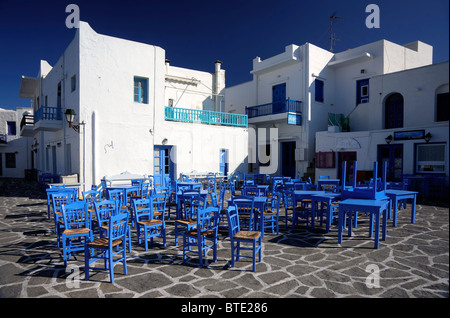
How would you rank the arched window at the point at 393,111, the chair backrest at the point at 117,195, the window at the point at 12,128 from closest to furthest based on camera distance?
the chair backrest at the point at 117,195 → the arched window at the point at 393,111 → the window at the point at 12,128

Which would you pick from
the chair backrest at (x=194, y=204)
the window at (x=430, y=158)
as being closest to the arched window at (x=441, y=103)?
the window at (x=430, y=158)

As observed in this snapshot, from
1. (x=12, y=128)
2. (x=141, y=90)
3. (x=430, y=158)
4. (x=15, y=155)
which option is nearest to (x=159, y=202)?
(x=141, y=90)

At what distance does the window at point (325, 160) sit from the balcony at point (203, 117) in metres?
4.58

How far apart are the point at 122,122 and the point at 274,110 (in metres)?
9.75

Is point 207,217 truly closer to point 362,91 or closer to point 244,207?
point 244,207

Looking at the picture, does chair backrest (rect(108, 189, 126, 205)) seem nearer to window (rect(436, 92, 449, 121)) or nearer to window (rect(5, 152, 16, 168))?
window (rect(436, 92, 449, 121))

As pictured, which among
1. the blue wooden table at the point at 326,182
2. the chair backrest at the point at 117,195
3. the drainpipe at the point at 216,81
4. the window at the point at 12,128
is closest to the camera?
the chair backrest at the point at 117,195

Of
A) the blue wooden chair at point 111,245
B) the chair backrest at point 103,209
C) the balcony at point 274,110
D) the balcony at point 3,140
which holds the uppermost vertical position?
the balcony at point 274,110

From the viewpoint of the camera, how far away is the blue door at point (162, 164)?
1404cm

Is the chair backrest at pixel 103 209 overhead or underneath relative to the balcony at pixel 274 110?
underneath

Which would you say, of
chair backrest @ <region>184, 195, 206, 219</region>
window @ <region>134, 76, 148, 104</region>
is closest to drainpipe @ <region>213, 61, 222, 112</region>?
window @ <region>134, 76, 148, 104</region>

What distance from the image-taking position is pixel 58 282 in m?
4.04

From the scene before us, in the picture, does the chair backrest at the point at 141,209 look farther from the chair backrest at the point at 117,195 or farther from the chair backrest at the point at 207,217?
the chair backrest at the point at 117,195

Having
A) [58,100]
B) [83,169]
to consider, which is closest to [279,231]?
[83,169]
